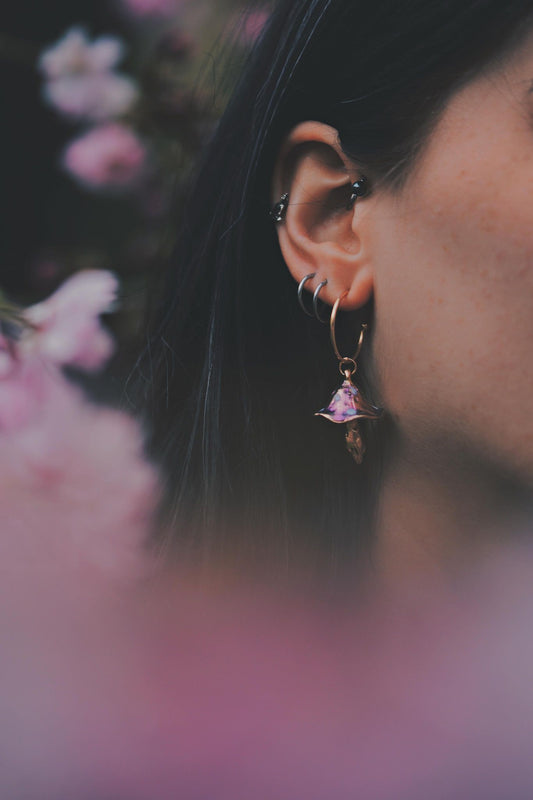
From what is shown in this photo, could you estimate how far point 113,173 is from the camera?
677mm

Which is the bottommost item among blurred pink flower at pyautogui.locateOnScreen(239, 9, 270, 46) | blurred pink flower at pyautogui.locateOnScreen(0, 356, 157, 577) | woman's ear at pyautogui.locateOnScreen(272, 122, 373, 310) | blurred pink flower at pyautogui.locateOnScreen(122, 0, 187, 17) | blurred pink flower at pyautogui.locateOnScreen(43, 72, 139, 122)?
blurred pink flower at pyautogui.locateOnScreen(0, 356, 157, 577)

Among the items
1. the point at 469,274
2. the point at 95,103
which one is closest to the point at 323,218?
the point at 469,274

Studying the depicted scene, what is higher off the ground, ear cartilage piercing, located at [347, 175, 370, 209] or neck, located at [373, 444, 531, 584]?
ear cartilage piercing, located at [347, 175, 370, 209]

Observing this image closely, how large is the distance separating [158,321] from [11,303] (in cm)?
18

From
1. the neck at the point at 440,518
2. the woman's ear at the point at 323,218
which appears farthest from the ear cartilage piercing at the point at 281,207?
the neck at the point at 440,518

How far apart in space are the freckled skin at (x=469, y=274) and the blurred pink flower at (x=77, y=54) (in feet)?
0.97

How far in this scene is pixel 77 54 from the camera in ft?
2.23

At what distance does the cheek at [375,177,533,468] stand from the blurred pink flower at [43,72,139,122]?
0.29m

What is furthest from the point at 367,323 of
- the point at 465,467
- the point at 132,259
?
the point at 132,259

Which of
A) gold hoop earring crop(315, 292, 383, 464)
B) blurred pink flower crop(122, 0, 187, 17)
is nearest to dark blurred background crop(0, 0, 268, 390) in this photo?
blurred pink flower crop(122, 0, 187, 17)

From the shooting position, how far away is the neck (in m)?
0.61

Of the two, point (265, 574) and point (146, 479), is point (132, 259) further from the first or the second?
point (265, 574)

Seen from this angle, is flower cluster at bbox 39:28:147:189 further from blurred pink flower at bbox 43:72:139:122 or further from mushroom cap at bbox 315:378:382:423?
mushroom cap at bbox 315:378:382:423

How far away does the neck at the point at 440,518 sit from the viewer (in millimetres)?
606
